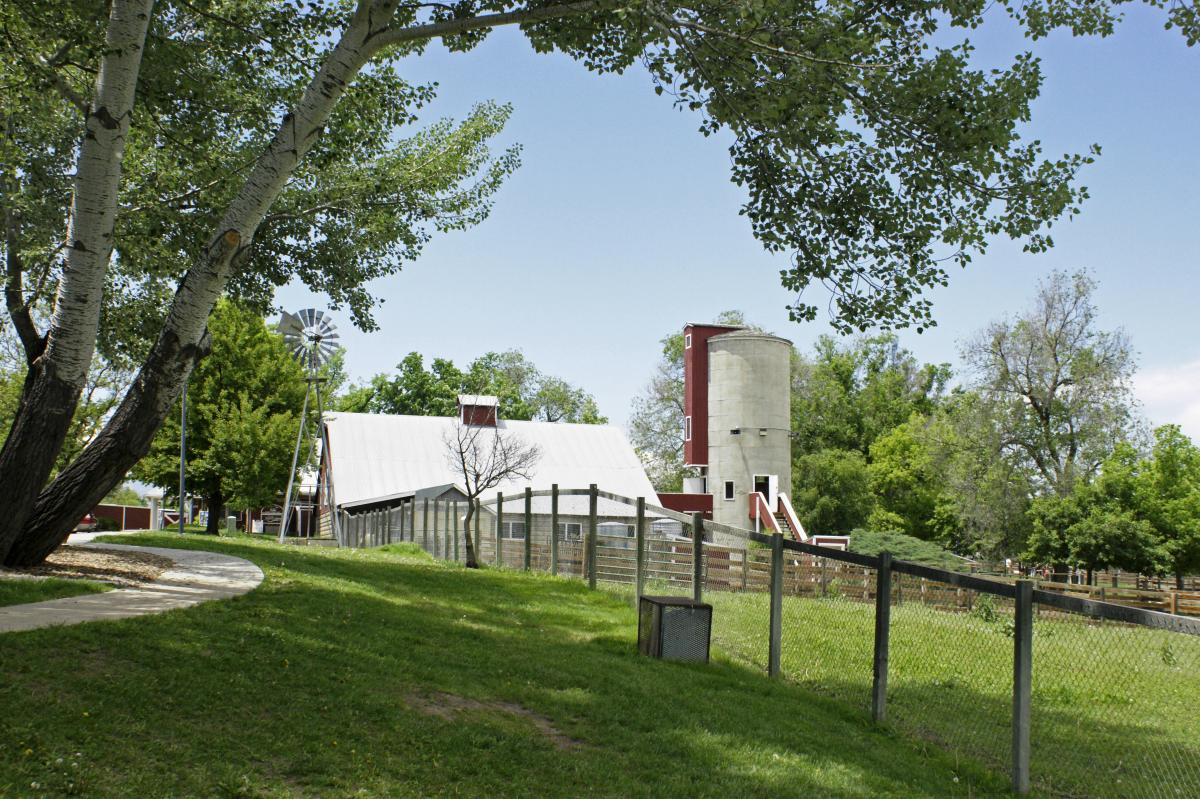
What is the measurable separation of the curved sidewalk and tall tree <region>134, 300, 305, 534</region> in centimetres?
2448

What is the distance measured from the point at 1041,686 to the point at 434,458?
33924 millimetres

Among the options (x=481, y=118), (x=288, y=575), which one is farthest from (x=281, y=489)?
(x=288, y=575)

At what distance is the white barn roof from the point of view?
37875mm

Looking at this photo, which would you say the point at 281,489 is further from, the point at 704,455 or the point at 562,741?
the point at 562,741

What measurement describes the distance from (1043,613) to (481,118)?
45.8 feet

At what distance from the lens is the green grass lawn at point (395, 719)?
17.1 ft

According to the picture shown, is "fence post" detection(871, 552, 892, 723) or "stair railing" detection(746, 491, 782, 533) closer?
"fence post" detection(871, 552, 892, 723)

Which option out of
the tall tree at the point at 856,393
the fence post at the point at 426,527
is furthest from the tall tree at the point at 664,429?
the fence post at the point at 426,527

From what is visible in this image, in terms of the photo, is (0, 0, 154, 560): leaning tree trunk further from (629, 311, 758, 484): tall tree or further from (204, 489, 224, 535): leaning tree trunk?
(629, 311, 758, 484): tall tree

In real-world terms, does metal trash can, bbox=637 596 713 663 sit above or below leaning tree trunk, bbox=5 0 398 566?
below

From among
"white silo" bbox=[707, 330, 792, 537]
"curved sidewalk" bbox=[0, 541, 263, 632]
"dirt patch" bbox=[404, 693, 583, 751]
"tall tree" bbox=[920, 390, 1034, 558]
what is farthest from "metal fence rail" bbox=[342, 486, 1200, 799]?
"tall tree" bbox=[920, 390, 1034, 558]

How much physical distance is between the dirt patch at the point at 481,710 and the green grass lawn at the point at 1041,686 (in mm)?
2900

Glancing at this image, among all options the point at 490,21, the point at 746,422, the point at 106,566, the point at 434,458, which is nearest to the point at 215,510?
the point at 434,458

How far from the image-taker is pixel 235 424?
3747cm
